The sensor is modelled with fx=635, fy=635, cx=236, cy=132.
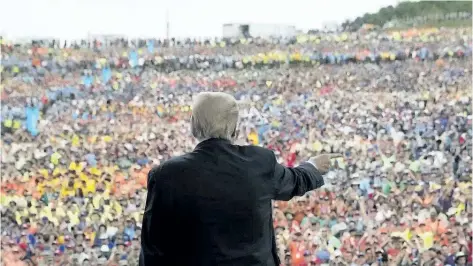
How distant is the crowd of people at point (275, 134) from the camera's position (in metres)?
4.07

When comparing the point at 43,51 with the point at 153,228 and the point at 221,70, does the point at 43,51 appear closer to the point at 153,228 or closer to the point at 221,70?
the point at 221,70

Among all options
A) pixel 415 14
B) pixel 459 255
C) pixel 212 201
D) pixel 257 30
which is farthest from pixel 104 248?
pixel 415 14

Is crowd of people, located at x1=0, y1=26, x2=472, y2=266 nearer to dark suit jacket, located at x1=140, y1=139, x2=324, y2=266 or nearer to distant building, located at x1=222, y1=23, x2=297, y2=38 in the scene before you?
distant building, located at x1=222, y1=23, x2=297, y2=38

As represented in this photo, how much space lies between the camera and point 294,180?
133 centimetres

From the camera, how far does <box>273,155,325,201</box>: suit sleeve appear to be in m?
1.30

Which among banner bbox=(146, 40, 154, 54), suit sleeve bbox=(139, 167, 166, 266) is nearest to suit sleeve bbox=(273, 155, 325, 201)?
suit sleeve bbox=(139, 167, 166, 266)

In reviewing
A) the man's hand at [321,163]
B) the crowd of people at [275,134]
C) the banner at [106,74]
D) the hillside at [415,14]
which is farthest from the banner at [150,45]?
the man's hand at [321,163]

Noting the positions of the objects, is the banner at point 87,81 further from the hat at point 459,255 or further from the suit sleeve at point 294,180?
the suit sleeve at point 294,180

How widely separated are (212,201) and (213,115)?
0.18m

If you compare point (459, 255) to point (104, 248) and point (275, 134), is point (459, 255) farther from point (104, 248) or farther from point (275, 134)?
point (104, 248)

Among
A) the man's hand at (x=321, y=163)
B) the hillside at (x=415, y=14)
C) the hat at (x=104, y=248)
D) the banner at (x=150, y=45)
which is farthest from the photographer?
the hillside at (x=415, y=14)

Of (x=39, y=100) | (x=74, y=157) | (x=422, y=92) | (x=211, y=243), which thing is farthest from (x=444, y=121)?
(x=211, y=243)

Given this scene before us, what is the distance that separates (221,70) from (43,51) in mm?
1434

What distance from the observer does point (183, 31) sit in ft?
15.0
